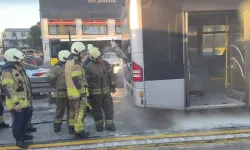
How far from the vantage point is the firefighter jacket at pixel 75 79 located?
495cm

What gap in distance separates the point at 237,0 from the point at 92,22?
3025 cm

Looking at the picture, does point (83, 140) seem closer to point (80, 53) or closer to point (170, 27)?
point (80, 53)

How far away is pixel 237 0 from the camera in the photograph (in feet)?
18.1

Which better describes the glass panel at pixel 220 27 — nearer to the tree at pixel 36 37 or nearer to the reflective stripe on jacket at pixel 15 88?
the reflective stripe on jacket at pixel 15 88

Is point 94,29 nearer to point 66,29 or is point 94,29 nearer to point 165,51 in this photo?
point 66,29

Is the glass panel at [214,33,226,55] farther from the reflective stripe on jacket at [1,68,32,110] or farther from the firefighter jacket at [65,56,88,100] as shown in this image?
the reflective stripe on jacket at [1,68,32,110]

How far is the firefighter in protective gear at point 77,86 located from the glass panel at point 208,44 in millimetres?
3882

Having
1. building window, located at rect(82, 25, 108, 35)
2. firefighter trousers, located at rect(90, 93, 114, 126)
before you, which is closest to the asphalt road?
firefighter trousers, located at rect(90, 93, 114, 126)

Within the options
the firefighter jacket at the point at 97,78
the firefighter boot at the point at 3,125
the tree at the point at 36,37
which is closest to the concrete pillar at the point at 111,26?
the tree at the point at 36,37

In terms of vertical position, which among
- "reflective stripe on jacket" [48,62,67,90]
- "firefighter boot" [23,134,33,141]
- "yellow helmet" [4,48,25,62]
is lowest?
"firefighter boot" [23,134,33,141]

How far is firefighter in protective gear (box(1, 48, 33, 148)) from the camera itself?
459 cm

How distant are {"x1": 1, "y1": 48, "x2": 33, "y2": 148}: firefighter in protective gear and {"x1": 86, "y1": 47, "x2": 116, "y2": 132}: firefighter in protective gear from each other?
121 cm

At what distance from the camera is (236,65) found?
6590mm

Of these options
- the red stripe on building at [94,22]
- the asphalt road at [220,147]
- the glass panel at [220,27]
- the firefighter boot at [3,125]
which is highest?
the red stripe on building at [94,22]
